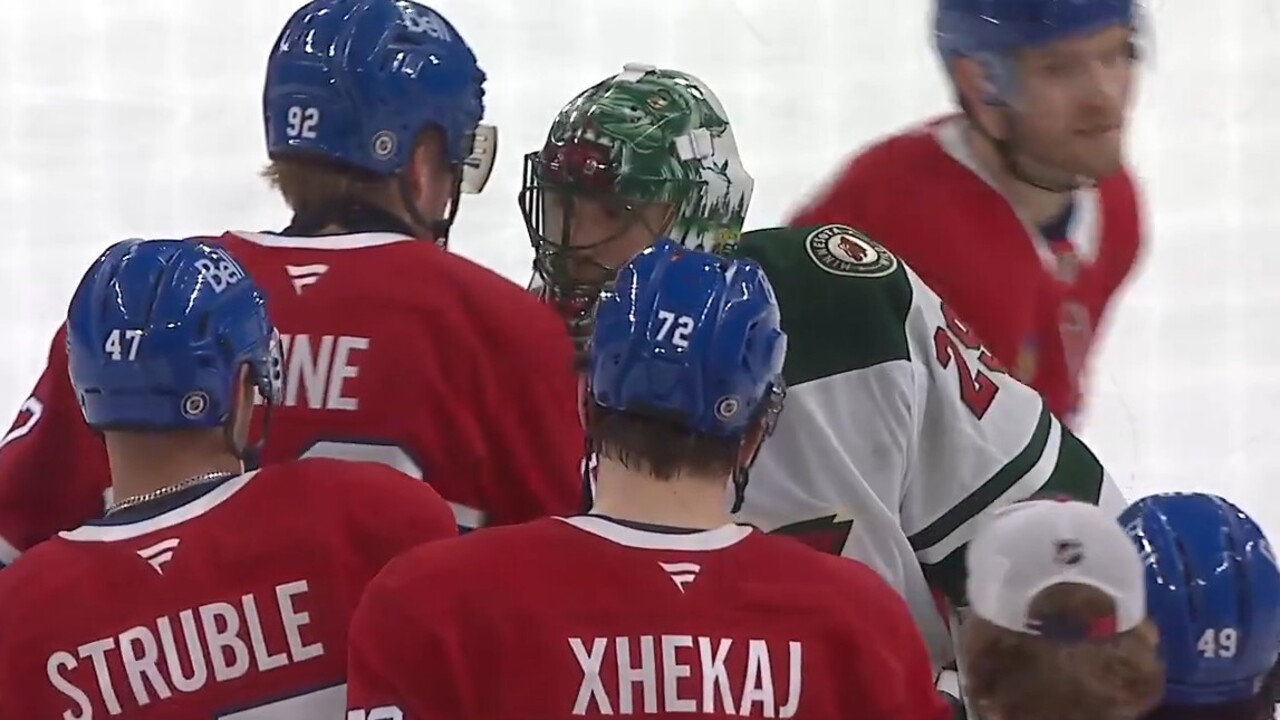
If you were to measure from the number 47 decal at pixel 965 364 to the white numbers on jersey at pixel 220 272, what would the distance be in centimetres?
70

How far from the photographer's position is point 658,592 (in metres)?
1.54

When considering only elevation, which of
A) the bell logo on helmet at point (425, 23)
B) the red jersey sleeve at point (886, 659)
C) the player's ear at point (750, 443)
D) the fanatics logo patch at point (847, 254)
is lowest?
the red jersey sleeve at point (886, 659)

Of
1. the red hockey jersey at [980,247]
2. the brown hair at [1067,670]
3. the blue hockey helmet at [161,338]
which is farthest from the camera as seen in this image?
the red hockey jersey at [980,247]

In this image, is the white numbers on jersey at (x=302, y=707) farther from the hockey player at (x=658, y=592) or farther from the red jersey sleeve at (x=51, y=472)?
the red jersey sleeve at (x=51, y=472)

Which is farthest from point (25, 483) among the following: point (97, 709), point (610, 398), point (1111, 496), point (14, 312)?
point (14, 312)

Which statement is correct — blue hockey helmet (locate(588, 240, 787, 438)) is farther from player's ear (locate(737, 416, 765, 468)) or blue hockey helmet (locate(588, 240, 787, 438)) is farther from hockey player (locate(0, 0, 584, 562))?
hockey player (locate(0, 0, 584, 562))

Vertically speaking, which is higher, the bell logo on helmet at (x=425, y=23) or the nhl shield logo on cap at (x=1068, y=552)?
the bell logo on helmet at (x=425, y=23)

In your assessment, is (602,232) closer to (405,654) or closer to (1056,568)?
(405,654)

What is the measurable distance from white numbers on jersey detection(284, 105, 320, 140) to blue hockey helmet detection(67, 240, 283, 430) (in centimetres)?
38

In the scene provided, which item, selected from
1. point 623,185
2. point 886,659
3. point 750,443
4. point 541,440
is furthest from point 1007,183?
point 886,659

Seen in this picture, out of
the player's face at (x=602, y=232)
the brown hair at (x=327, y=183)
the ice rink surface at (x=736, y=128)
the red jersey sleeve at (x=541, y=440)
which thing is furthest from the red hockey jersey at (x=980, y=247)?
the ice rink surface at (x=736, y=128)

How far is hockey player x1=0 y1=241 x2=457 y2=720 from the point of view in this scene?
1695 mm

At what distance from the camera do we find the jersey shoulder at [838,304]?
2.04 m

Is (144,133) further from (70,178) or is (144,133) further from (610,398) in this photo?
(610,398)
